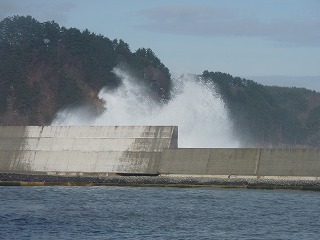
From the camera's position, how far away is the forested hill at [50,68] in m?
144

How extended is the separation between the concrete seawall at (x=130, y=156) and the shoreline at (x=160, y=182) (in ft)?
3.58

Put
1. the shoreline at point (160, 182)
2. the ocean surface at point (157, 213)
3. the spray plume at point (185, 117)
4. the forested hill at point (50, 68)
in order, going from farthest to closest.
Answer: the forested hill at point (50, 68), the spray plume at point (185, 117), the shoreline at point (160, 182), the ocean surface at point (157, 213)

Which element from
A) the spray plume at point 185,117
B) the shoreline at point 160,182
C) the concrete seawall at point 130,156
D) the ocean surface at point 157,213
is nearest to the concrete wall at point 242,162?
the concrete seawall at point 130,156

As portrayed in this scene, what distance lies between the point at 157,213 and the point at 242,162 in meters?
17.7

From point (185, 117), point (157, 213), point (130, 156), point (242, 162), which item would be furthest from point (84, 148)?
point (185, 117)

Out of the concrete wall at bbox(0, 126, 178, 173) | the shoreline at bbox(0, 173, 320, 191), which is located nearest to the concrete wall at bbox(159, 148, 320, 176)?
the shoreline at bbox(0, 173, 320, 191)

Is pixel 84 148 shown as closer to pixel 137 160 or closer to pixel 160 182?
pixel 137 160

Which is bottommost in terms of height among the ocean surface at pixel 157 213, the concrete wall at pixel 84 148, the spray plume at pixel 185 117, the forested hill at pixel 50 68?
the ocean surface at pixel 157 213

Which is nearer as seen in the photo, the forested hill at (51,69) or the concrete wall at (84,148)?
the concrete wall at (84,148)

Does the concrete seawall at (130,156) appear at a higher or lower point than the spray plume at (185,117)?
lower

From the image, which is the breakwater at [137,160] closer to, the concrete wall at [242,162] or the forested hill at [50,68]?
the concrete wall at [242,162]

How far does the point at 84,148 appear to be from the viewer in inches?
2665

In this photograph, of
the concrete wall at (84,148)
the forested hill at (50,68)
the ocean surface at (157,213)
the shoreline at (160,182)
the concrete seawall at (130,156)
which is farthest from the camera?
the forested hill at (50,68)

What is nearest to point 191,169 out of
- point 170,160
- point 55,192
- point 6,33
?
point 170,160
